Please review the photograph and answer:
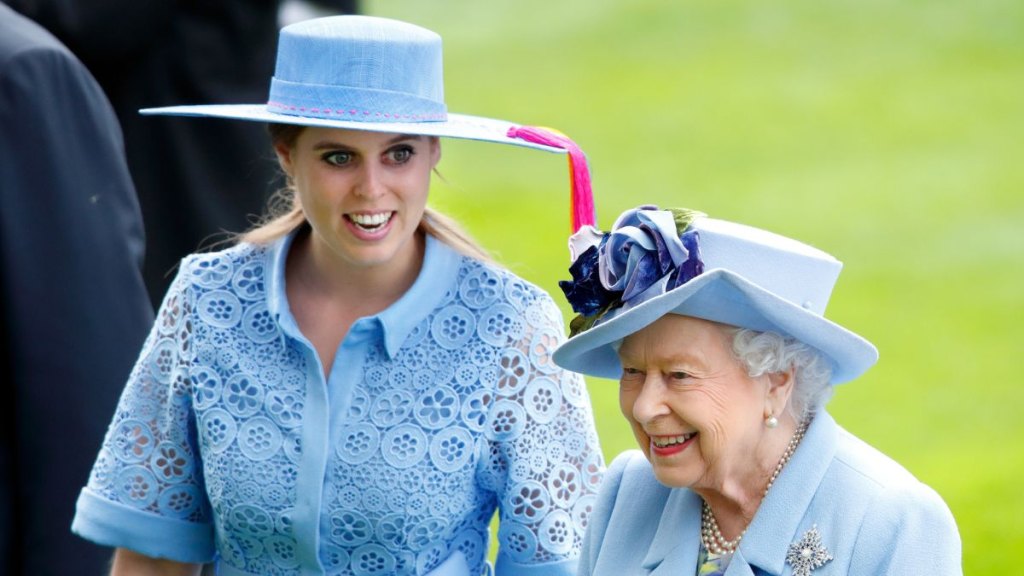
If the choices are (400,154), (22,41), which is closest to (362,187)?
(400,154)

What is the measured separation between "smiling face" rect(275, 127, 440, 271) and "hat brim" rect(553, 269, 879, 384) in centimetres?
63

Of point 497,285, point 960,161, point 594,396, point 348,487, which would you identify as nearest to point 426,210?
point 497,285

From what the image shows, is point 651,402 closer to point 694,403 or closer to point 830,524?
point 694,403

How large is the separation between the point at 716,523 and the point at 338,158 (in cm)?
106

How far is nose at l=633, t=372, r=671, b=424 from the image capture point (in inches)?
125

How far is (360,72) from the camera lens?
12.0 feet

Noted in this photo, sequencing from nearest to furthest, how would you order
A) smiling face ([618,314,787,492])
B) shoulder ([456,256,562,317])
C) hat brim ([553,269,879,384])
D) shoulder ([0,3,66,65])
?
1. hat brim ([553,269,879,384])
2. smiling face ([618,314,787,492])
3. shoulder ([456,256,562,317])
4. shoulder ([0,3,66,65])

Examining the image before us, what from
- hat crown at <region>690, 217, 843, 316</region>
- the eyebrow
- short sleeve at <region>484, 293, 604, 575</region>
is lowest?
short sleeve at <region>484, 293, 604, 575</region>

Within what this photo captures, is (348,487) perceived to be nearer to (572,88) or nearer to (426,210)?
(426,210)

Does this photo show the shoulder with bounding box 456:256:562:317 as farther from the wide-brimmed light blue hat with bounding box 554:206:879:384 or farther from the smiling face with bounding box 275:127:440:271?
the wide-brimmed light blue hat with bounding box 554:206:879:384

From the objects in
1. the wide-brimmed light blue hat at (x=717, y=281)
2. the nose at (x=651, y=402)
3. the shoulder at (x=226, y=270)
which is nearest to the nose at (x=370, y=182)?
the shoulder at (x=226, y=270)

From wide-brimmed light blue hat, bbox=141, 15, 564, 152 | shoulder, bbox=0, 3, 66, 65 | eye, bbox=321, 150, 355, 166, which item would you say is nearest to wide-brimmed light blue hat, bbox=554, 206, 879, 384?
wide-brimmed light blue hat, bbox=141, 15, 564, 152

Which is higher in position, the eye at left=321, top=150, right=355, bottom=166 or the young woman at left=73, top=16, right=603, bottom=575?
the eye at left=321, top=150, right=355, bottom=166

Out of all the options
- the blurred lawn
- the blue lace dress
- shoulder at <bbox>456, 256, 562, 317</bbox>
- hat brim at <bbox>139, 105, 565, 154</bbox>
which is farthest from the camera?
the blurred lawn
